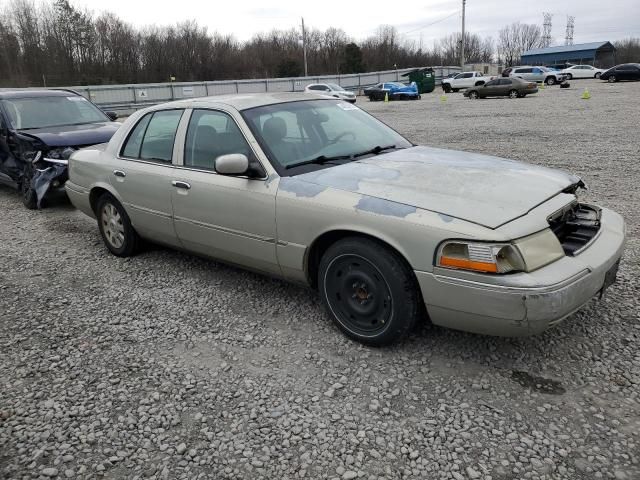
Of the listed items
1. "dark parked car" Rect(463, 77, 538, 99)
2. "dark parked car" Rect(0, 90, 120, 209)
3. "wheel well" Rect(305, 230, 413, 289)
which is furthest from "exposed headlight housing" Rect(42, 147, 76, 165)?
"dark parked car" Rect(463, 77, 538, 99)

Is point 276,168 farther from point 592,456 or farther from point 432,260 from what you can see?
point 592,456

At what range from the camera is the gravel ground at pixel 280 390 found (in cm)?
239

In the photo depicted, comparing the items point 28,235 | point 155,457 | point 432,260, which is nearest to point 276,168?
point 432,260

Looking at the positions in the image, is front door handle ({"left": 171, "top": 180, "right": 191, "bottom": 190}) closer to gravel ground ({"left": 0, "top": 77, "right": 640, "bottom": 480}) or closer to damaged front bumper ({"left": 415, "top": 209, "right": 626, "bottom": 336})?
gravel ground ({"left": 0, "top": 77, "right": 640, "bottom": 480})

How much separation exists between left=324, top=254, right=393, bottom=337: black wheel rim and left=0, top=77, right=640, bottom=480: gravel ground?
174 mm

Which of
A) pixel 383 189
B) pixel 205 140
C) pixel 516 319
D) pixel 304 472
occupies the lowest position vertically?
pixel 304 472

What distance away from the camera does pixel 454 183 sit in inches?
126

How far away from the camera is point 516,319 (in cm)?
264

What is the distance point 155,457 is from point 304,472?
2.40ft

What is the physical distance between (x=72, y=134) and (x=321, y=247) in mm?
5550

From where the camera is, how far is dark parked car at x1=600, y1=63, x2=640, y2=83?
38.2 meters

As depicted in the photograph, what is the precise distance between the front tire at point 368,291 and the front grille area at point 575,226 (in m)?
0.94

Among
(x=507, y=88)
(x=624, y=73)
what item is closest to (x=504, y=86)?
(x=507, y=88)

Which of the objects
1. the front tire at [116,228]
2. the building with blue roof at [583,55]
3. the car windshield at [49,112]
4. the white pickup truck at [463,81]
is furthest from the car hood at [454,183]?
the building with blue roof at [583,55]
